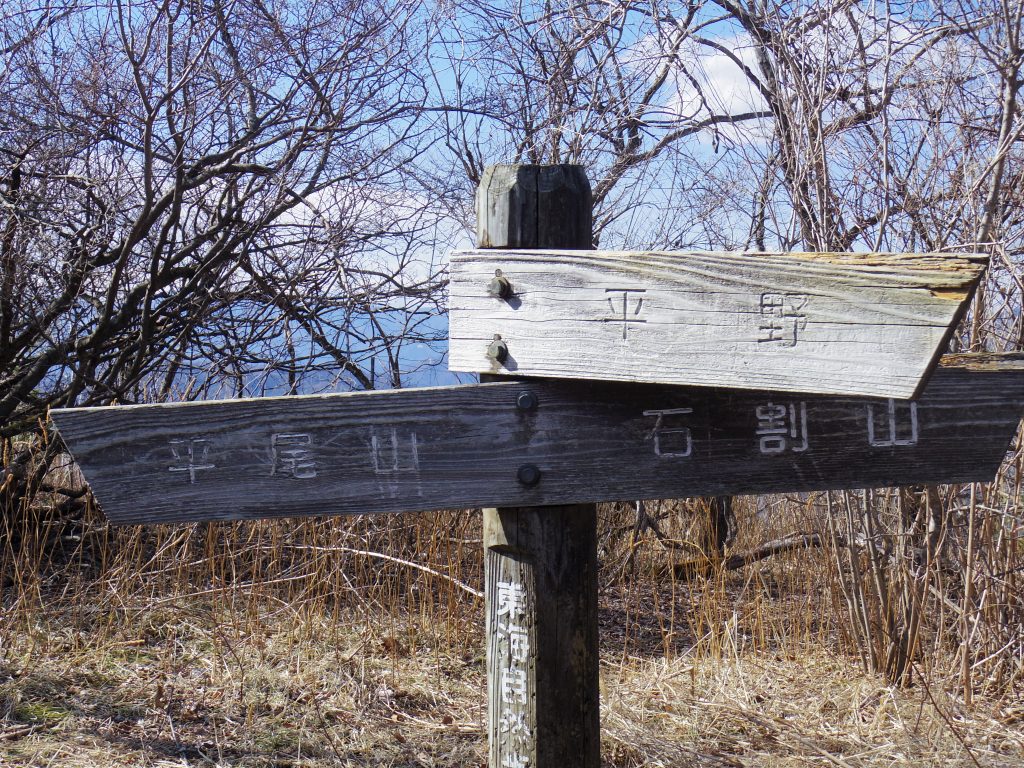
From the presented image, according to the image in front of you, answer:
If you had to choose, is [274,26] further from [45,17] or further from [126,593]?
[126,593]

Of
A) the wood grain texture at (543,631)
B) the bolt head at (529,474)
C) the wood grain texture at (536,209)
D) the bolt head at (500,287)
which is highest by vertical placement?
the wood grain texture at (536,209)

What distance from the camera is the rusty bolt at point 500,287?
1.55m

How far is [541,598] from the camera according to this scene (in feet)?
5.45

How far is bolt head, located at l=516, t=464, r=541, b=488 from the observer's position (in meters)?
1.57

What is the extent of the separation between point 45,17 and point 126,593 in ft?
9.87

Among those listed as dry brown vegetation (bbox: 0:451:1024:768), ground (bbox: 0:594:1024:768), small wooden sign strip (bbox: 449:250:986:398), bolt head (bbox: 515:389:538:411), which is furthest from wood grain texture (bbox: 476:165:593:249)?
ground (bbox: 0:594:1024:768)

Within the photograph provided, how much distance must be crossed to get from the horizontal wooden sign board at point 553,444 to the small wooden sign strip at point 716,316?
0.11m

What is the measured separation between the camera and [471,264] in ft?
5.25

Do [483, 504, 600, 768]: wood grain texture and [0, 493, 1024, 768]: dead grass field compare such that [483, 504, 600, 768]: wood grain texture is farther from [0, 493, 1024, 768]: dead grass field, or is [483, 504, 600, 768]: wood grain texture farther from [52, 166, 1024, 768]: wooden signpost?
[0, 493, 1024, 768]: dead grass field

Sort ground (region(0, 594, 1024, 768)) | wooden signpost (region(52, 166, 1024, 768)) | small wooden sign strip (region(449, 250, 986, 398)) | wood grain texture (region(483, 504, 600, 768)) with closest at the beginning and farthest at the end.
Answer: small wooden sign strip (region(449, 250, 986, 398)) → wooden signpost (region(52, 166, 1024, 768)) → wood grain texture (region(483, 504, 600, 768)) → ground (region(0, 594, 1024, 768))

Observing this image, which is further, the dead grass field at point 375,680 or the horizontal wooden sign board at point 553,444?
the dead grass field at point 375,680

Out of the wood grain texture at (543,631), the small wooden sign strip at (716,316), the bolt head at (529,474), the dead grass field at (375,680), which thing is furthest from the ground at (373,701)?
the small wooden sign strip at (716,316)

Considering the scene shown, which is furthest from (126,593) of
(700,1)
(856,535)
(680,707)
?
(700,1)

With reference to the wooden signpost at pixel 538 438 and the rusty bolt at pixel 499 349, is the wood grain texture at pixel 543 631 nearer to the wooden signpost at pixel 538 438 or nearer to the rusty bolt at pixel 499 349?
the wooden signpost at pixel 538 438
